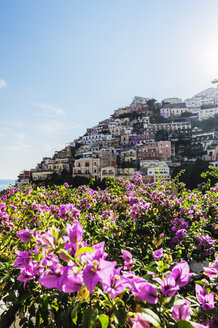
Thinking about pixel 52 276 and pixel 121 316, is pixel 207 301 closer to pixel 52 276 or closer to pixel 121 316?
pixel 121 316

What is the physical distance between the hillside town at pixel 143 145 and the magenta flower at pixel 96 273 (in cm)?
3767

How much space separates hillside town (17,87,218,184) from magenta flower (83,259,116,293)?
37.7 meters

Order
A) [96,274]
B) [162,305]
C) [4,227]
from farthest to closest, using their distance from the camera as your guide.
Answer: [4,227] < [162,305] < [96,274]

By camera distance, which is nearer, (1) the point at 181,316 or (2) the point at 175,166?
(1) the point at 181,316

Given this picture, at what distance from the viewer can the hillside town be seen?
4575cm

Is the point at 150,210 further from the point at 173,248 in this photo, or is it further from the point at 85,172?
the point at 85,172

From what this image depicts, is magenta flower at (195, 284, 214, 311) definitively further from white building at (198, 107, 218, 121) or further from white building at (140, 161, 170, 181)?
white building at (198, 107, 218, 121)

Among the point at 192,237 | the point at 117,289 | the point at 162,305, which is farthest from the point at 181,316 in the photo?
the point at 192,237

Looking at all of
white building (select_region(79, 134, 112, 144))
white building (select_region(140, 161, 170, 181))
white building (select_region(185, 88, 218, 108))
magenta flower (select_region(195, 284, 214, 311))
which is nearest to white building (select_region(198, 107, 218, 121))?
white building (select_region(185, 88, 218, 108))

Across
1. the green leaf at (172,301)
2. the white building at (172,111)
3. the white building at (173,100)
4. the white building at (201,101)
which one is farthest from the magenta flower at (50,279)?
the white building at (173,100)

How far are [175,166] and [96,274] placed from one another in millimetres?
46976

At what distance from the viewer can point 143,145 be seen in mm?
52719

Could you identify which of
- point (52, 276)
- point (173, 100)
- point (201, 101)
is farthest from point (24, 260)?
point (201, 101)

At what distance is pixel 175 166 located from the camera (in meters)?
45.4
